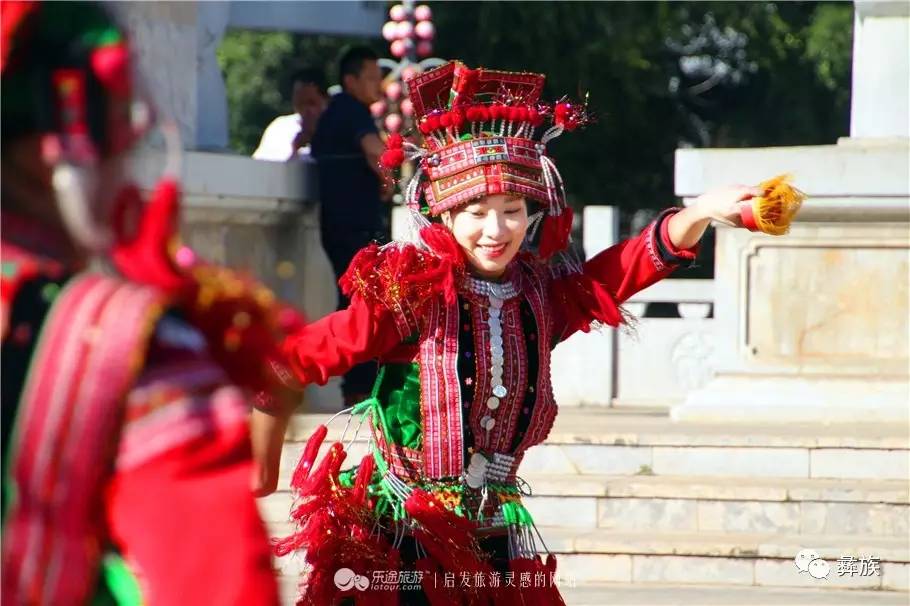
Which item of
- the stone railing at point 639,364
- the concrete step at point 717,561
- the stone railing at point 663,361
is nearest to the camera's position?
the concrete step at point 717,561

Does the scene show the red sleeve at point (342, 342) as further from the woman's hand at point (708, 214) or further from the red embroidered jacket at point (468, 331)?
the woman's hand at point (708, 214)

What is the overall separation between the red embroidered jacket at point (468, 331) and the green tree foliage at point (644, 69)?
42.9 ft

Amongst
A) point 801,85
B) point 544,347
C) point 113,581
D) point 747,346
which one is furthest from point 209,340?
point 801,85

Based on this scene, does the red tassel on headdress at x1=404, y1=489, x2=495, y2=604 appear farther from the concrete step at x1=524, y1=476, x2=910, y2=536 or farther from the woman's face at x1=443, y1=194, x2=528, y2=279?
the concrete step at x1=524, y1=476, x2=910, y2=536

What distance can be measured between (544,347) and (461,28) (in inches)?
623

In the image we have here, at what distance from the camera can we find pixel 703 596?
6.75 m

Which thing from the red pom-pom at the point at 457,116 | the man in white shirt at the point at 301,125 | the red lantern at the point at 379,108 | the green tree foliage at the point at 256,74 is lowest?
the red pom-pom at the point at 457,116

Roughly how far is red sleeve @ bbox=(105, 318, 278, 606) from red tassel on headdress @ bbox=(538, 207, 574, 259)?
9.42 ft

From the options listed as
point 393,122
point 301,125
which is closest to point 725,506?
point 301,125

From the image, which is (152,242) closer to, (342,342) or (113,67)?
(113,67)

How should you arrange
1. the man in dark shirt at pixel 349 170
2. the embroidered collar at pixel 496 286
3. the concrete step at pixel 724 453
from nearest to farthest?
the embroidered collar at pixel 496 286 < the concrete step at pixel 724 453 < the man in dark shirt at pixel 349 170

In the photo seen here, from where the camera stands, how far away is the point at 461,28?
2034 cm

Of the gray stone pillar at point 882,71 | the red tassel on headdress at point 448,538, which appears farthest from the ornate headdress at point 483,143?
the gray stone pillar at point 882,71

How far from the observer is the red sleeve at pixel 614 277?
481cm
